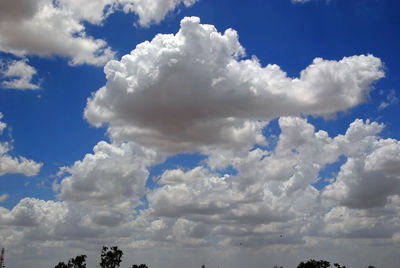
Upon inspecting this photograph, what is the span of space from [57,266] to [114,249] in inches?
1128

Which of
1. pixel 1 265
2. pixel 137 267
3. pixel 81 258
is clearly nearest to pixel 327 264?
pixel 137 267

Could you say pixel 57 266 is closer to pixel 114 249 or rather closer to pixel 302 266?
pixel 114 249

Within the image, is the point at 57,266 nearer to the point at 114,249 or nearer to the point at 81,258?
the point at 81,258

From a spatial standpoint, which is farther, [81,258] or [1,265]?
[81,258]

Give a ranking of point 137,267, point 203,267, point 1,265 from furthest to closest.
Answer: point 203,267, point 137,267, point 1,265

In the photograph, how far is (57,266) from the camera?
179250mm

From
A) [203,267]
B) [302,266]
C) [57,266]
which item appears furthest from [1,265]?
[302,266]

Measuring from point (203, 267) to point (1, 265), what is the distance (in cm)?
8525

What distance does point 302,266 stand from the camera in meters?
184

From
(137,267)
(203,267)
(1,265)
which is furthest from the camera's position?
(203,267)

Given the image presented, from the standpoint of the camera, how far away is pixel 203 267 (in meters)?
195

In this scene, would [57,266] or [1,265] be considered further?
[57,266]

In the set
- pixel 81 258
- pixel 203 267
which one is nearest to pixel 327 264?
pixel 203 267

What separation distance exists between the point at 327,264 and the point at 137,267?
7891 centimetres
